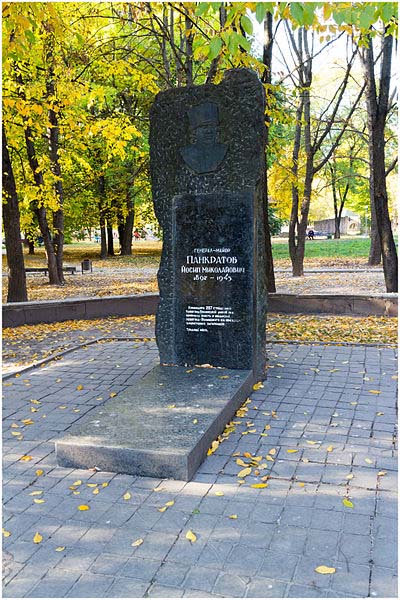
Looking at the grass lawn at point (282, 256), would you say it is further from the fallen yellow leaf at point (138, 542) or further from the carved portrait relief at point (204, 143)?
the fallen yellow leaf at point (138, 542)

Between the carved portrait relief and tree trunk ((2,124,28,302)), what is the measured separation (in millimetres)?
6523

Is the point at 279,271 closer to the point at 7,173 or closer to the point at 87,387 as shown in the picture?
the point at 7,173

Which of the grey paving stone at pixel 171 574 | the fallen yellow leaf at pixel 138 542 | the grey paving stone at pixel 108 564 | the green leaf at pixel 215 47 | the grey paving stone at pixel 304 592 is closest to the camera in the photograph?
the grey paving stone at pixel 304 592

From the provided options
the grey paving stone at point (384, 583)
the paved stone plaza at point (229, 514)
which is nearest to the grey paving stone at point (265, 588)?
the paved stone plaza at point (229, 514)

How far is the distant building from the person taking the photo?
76.5 metres

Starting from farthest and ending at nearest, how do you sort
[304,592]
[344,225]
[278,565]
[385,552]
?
[344,225], [385,552], [278,565], [304,592]

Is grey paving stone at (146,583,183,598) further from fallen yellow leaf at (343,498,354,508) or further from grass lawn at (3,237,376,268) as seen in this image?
grass lawn at (3,237,376,268)

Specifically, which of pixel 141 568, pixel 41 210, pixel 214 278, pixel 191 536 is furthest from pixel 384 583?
pixel 41 210

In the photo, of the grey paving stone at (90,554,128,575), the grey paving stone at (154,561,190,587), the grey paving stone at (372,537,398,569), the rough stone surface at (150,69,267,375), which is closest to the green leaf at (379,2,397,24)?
the rough stone surface at (150,69,267,375)

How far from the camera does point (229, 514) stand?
3594mm

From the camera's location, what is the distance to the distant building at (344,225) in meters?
76.5

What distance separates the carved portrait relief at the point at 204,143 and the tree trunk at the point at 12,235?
6.52 m

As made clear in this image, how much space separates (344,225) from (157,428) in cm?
8392

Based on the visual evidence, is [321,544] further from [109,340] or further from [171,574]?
[109,340]
